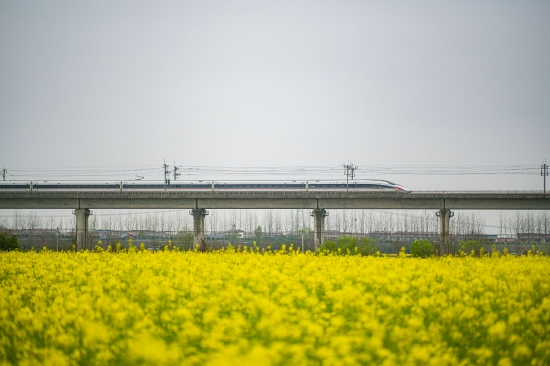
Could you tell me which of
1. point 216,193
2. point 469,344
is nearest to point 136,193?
point 216,193

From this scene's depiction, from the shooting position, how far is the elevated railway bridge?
112 ft

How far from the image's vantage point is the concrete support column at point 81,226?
34.5m

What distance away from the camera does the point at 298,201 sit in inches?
1374

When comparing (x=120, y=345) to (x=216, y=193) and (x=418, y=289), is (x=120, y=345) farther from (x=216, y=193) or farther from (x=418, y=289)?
(x=216, y=193)

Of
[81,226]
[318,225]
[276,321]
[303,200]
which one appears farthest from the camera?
[81,226]

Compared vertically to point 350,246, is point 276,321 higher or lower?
higher

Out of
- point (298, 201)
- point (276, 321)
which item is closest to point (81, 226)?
point (298, 201)

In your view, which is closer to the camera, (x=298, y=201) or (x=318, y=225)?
(x=318, y=225)

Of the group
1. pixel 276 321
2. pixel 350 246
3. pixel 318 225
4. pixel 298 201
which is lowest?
pixel 350 246

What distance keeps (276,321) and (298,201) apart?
98.4 feet

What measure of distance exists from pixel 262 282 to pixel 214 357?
3245 mm

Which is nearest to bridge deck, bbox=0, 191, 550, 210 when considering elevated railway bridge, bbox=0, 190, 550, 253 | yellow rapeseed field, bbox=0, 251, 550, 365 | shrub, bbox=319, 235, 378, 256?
elevated railway bridge, bbox=0, 190, 550, 253

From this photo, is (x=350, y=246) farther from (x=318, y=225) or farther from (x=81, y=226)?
(x=81, y=226)

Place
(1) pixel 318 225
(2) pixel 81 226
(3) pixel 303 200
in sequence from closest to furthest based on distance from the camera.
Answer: (1) pixel 318 225 < (3) pixel 303 200 < (2) pixel 81 226
